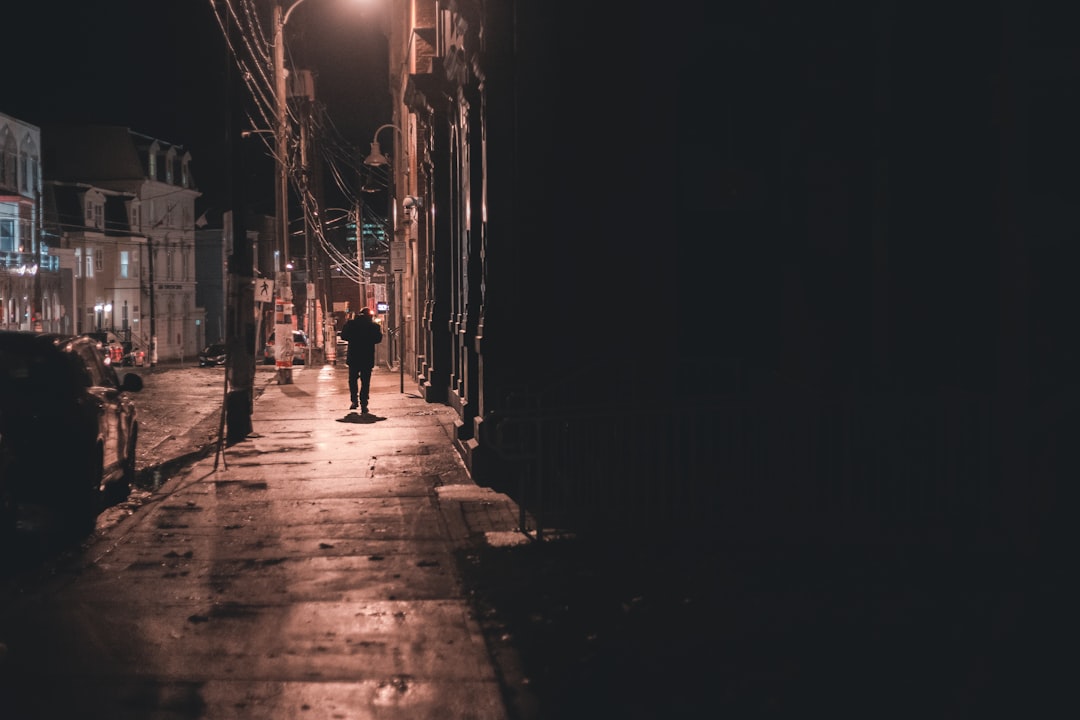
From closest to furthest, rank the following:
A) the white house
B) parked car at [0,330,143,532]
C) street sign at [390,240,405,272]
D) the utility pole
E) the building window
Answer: parked car at [0,330,143,532] → the utility pole → street sign at [390,240,405,272] → the building window → the white house

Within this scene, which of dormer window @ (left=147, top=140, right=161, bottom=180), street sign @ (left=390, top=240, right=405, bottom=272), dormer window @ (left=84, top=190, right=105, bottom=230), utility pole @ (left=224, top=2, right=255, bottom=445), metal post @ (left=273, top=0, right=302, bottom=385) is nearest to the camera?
utility pole @ (left=224, top=2, right=255, bottom=445)

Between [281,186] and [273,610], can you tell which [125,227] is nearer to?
[281,186]

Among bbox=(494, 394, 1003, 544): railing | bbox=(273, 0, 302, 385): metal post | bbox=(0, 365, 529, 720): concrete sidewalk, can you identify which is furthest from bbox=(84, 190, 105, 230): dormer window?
bbox=(494, 394, 1003, 544): railing

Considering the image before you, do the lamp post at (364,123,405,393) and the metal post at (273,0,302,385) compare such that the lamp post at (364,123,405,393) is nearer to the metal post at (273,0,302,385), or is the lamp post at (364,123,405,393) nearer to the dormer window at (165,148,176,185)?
the metal post at (273,0,302,385)

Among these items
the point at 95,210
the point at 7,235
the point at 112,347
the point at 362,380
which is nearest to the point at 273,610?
the point at 362,380

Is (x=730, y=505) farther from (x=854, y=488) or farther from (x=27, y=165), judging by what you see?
(x=27, y=165)

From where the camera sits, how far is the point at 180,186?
71.1 m

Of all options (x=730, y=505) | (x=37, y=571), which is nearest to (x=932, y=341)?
(x=730, y=505)

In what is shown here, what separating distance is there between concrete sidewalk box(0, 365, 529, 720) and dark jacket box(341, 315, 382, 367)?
6984mm


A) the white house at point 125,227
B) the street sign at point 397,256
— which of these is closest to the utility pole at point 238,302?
the street sign at point 397,256

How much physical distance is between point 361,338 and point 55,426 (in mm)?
10679

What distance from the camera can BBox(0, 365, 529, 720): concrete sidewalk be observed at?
5.52 meters

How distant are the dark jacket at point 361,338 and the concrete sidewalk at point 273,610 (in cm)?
698

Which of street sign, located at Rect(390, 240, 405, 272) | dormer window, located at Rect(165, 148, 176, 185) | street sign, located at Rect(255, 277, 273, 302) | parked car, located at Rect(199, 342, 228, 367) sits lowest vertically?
parked car, located at Rect(199, 342, 228, 367)
